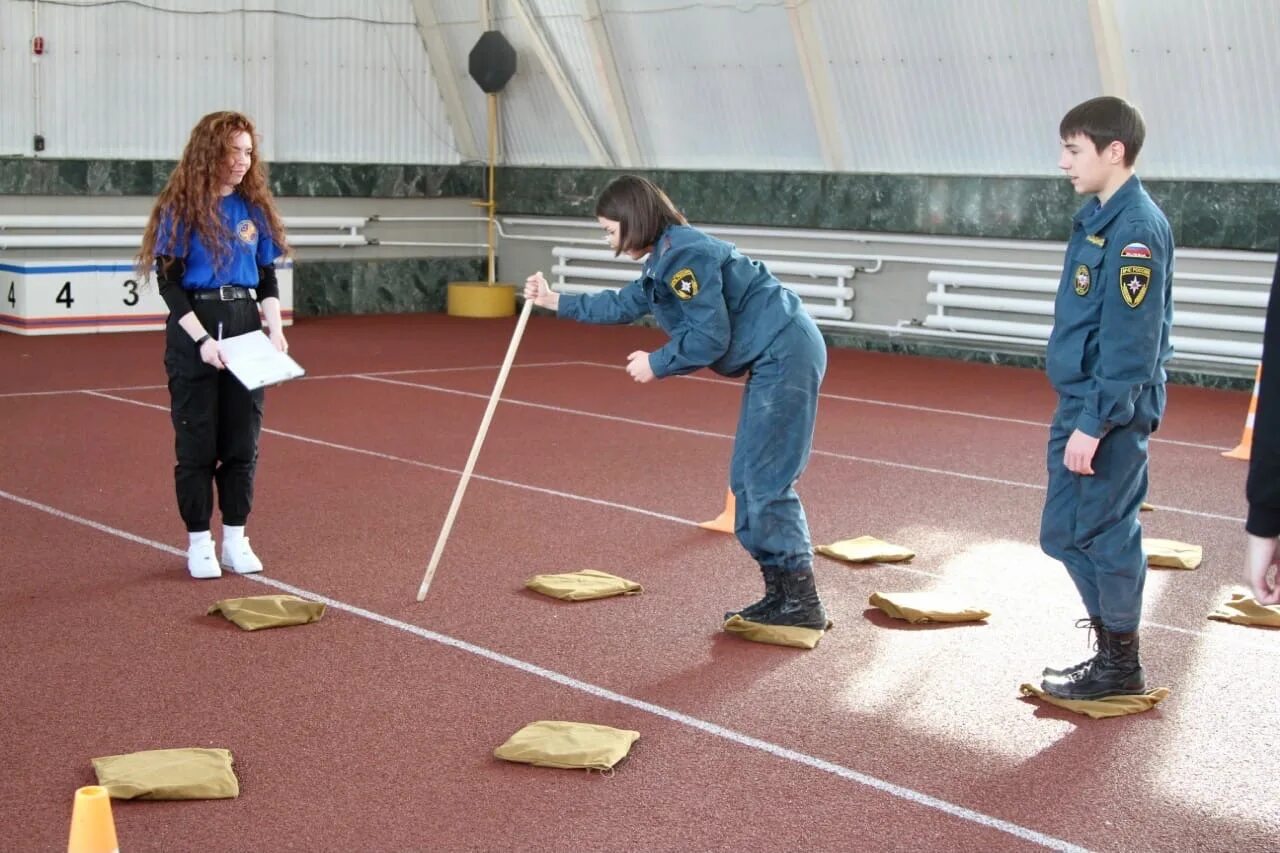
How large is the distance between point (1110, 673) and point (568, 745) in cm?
172

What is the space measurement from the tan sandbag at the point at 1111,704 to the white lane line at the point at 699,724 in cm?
89

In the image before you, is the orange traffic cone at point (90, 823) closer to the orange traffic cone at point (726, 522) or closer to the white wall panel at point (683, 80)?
the orange traffic cone at point (726, 522)

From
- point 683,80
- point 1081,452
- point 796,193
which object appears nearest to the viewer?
point 1081,452

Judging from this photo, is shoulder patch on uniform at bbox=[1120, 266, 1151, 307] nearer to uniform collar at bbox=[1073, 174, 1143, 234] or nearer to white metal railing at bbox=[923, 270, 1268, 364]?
uniform collar at bbox=[1073, 174, 1143, 234]

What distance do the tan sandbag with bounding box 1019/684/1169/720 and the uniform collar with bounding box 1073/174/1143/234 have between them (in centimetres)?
144

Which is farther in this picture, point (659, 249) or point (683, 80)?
point (683, 80)

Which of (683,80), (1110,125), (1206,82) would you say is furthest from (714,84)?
(1110,125)

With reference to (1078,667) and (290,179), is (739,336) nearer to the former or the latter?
(1078,667)

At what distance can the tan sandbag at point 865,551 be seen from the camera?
6656mm

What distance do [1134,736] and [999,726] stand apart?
39 cm

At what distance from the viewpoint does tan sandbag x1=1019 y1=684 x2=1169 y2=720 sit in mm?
4754

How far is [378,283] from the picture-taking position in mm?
17344

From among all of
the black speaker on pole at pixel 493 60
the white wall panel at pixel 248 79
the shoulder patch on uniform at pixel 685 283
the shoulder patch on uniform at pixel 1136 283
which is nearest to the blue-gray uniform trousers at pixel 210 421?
the shoulder patch on uniform at pixel 685 283

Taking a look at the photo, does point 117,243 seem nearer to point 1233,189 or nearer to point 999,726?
point 1233,189
